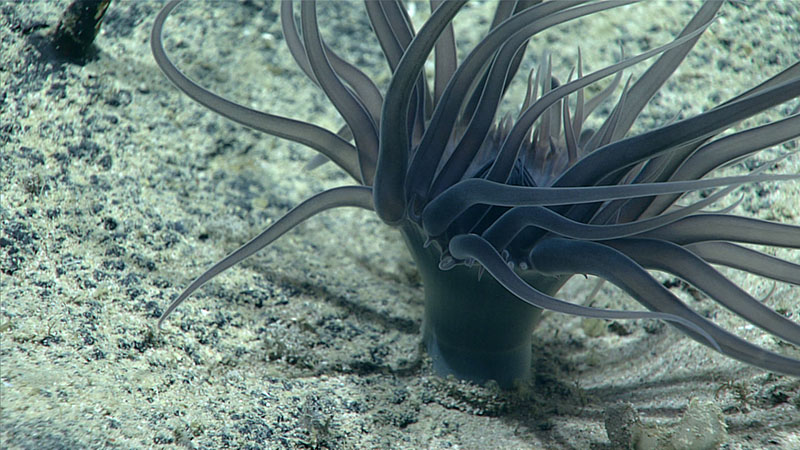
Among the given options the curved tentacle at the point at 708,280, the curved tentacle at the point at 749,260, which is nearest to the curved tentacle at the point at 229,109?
the curved tentacle at the point at 708,280

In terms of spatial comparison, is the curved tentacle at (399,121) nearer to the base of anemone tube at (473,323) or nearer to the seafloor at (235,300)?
the base of anemone tube at (473,323)

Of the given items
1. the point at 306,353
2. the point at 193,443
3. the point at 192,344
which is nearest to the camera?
the point at 193,443

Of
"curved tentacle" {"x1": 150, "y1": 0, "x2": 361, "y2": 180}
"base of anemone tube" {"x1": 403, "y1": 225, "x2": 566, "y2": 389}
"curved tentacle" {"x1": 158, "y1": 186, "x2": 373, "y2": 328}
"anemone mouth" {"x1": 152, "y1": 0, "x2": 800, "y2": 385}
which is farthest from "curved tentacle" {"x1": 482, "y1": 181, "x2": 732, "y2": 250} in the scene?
"curved tentacle" {"x1": 150, "y1": 0, "x2": 361, "y2": 180}

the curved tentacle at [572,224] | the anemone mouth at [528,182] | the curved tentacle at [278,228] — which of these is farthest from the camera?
the curved tentacle at [278,228]

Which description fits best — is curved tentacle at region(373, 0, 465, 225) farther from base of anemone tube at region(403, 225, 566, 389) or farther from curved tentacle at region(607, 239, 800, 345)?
curved tentacle at region(607, 239, 800, 345)

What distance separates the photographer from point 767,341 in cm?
162

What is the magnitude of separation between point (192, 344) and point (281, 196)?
90 centimetres

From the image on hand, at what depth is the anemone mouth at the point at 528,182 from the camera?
1.18m

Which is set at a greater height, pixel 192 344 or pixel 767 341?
pixel 767 341

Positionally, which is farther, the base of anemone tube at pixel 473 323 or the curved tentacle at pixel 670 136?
the base of anemone tube at pixel 473 323

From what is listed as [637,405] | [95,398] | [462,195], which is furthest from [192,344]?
[637,405]

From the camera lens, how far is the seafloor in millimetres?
1307

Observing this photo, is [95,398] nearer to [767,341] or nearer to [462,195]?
[462,195]

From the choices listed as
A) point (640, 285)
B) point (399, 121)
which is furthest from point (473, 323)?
point (399, 121)
